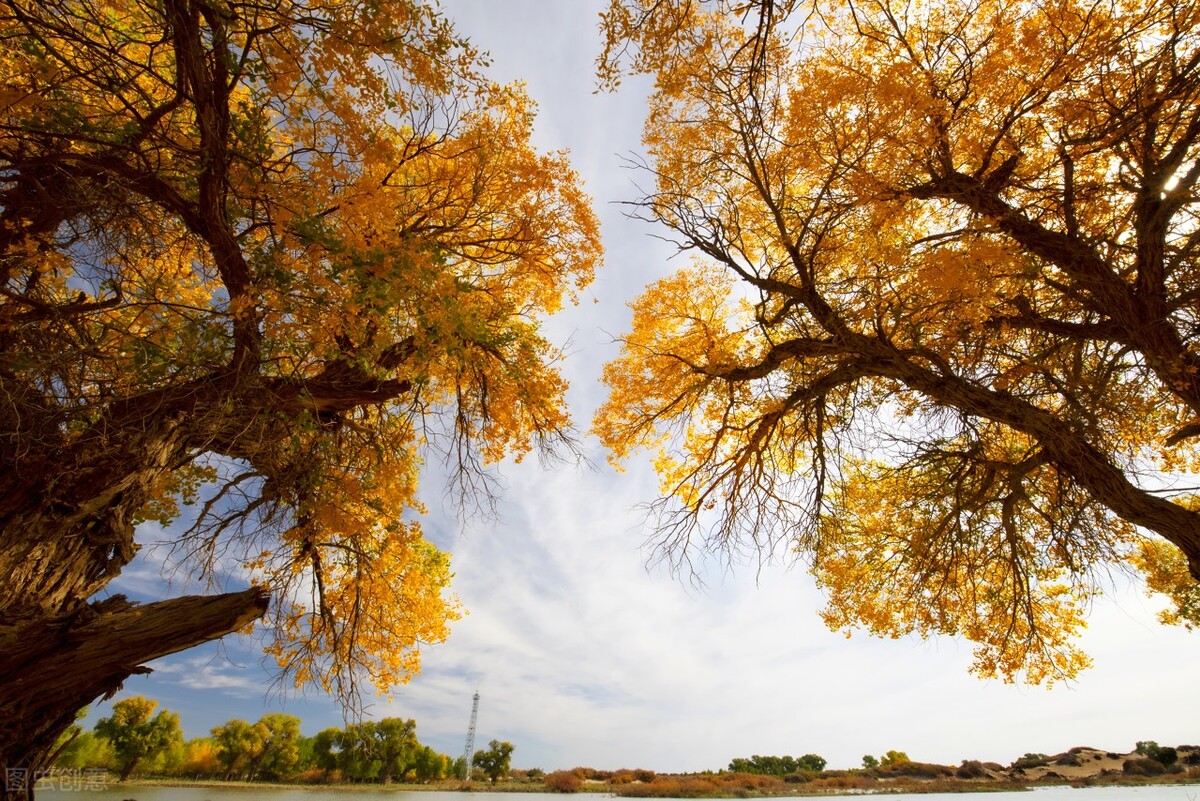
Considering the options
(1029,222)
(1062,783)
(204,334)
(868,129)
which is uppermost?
(868,129)

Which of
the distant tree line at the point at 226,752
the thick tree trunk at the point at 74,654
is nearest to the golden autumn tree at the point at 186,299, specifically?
the thick tree trunk at the point at 74,654

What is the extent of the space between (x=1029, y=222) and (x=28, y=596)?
9.11 meters

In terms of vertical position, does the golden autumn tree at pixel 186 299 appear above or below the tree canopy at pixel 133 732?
above

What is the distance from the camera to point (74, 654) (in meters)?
3.59

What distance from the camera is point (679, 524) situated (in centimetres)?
686

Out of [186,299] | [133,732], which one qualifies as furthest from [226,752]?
[186,299]

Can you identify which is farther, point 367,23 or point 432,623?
point 432,623

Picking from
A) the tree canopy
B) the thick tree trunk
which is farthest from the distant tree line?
the thick tree trunk

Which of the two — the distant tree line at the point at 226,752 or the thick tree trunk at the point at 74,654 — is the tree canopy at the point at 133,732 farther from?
the thick tree trunk at the point at 74,654

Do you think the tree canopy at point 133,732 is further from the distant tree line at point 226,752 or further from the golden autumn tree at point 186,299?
the golden autumn tree at point 186,299

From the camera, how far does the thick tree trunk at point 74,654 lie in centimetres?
346

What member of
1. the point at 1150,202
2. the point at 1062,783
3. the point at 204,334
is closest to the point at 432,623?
the point at 204,334

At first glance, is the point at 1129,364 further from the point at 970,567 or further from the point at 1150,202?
the point at 970,567

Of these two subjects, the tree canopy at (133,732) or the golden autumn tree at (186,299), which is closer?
the golden autumn tree at (186,299)
